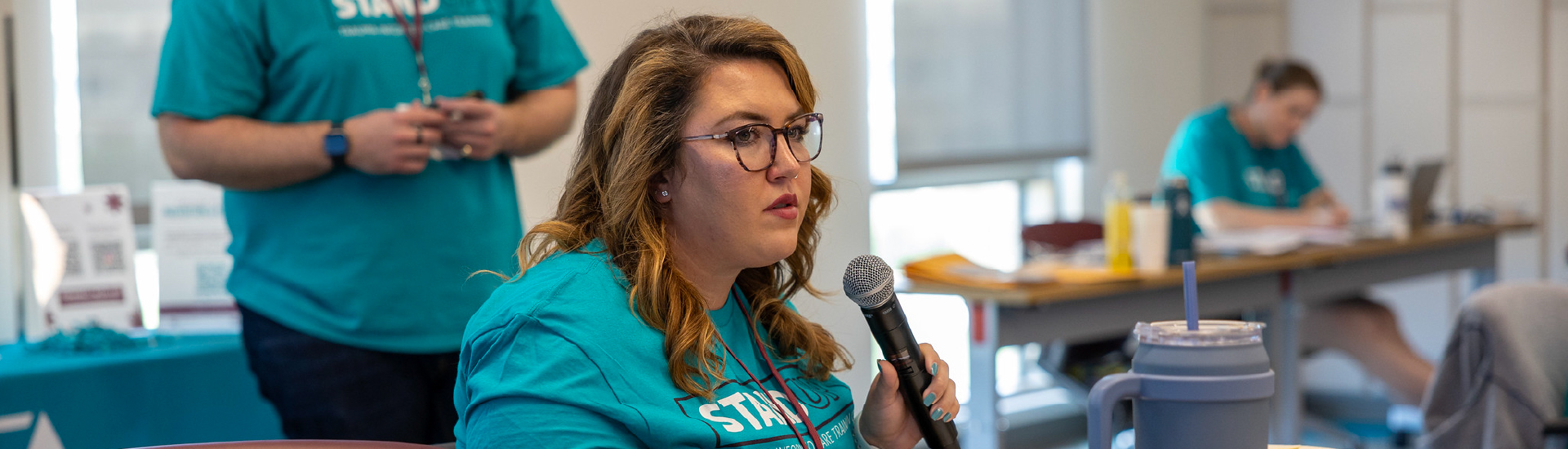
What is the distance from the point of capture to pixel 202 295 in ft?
8.23

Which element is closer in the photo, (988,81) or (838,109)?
(838,109)

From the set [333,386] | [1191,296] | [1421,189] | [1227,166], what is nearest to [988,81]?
[1227,166]

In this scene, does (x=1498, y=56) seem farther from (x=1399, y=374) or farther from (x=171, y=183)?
(x=171, y=183)

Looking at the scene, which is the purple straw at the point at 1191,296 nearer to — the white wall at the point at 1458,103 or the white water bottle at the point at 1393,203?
the white water bottle at the point at 1393,203

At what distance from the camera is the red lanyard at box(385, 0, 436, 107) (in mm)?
1646

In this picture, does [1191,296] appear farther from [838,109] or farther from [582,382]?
[838,109]

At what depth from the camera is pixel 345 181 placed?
163cm

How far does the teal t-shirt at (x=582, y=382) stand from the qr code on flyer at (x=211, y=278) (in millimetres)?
1673

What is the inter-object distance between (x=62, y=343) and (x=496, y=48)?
1281mm

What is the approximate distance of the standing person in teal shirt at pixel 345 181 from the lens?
1.57 metres

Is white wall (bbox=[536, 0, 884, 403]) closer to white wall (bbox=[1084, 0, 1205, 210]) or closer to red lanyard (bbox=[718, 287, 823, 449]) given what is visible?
red lanyard (bbox=[718, 287, 823, 449])

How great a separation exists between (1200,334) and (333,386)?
116 cm

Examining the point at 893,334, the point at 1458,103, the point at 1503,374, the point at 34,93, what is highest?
the point at 34,93

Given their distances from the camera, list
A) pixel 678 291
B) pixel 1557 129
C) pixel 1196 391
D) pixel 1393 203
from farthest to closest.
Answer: pixel 1557 129, pixel 1393 203, pixel 678 291, pixel 1196 391
